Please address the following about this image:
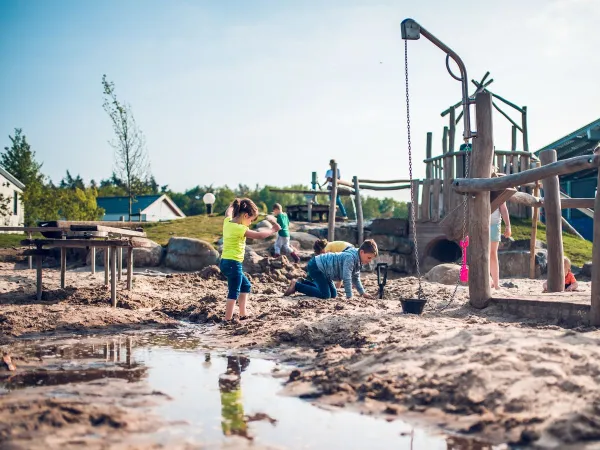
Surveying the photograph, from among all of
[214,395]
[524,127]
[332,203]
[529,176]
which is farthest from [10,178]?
[214,395]

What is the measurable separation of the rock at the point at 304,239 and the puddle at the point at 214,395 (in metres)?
12.5

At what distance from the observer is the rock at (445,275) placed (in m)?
13.1

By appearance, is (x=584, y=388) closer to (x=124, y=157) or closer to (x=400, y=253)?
(x=400, y=253)

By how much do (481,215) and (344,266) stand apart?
7.35 feet

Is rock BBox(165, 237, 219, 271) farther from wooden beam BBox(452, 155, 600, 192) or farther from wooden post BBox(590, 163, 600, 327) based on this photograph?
wooden post BBox(590, 163, 600, 327)

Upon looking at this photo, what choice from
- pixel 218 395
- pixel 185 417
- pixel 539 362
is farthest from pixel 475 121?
pixel 185 417

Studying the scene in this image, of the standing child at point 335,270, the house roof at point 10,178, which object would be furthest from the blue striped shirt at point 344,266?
the house roof at point 10,178

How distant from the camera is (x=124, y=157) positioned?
31.0 meters

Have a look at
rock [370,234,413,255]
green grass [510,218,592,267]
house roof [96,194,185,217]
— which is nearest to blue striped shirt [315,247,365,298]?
green grass [510,218,592,267]

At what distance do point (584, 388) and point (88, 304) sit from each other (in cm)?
731

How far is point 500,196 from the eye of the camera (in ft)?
27.1

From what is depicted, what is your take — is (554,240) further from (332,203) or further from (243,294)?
(332,203)

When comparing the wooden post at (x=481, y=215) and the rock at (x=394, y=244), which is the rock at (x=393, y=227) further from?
the wooden post at (x=481, y=215)

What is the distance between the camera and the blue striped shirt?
9469 mm
